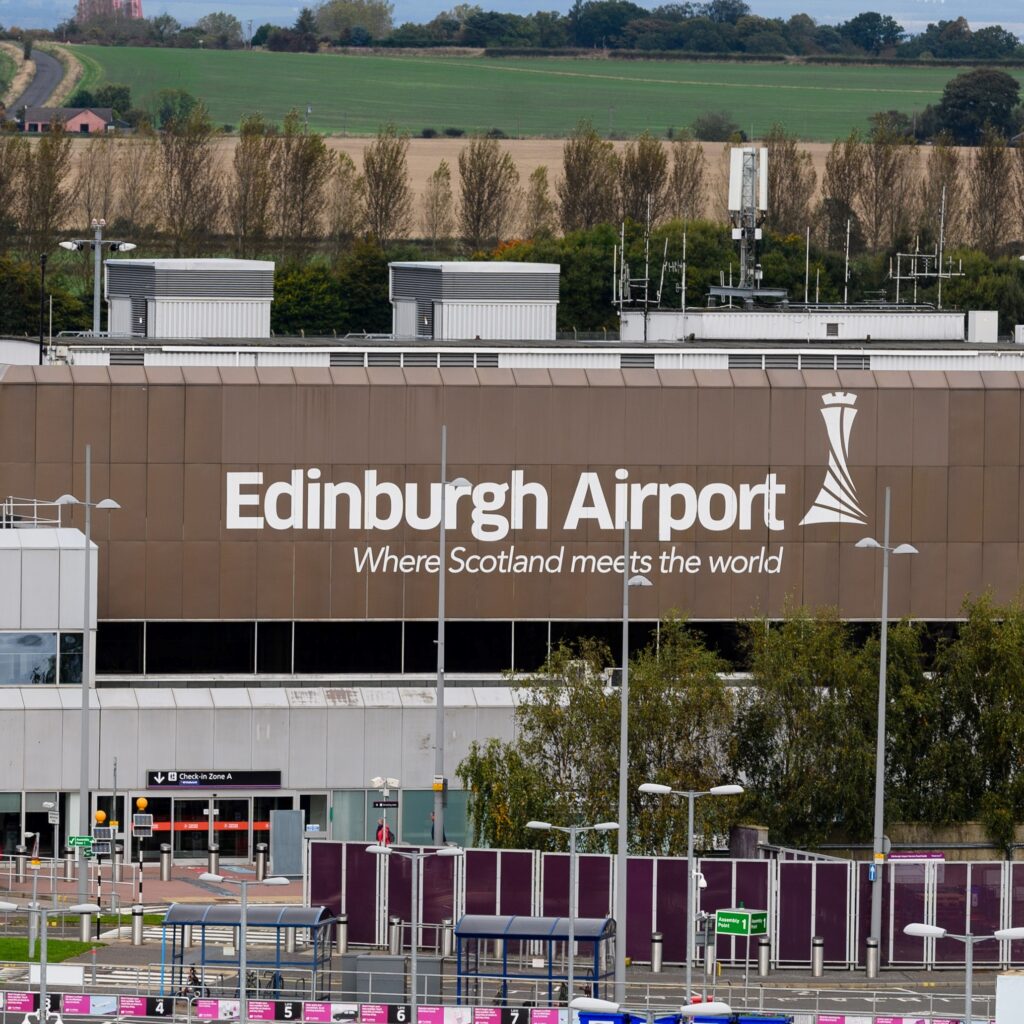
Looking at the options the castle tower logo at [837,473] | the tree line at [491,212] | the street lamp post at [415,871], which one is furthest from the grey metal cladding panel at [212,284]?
the tree line at [491,212]

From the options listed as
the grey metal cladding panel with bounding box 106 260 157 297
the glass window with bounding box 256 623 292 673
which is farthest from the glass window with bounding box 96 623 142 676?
the grey metal cladding panel with bounding box 106 260 157 297

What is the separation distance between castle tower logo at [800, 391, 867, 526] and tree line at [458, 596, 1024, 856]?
12732 mm

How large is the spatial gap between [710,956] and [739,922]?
143 centimetres

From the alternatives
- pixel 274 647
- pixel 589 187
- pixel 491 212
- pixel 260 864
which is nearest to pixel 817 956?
pixel 260 864

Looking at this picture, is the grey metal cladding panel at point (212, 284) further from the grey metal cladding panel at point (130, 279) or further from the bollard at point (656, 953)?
the bollard at point (656, 953)

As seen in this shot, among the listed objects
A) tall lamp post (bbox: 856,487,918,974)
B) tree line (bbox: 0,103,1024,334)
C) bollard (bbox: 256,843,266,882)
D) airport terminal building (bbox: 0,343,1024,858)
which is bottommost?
bollard (bbox: 256,843,266,882)

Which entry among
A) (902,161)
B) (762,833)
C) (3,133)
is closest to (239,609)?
(762,833)

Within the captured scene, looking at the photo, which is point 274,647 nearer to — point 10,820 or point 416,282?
point 10,820

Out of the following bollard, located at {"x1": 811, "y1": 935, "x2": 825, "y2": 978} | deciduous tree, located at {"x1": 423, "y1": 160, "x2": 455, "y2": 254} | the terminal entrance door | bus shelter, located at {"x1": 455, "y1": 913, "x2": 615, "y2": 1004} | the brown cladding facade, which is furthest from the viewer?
deciduous tree, located at {"x1": 423, "y1": 160, "x2": 455, "y2": 254}

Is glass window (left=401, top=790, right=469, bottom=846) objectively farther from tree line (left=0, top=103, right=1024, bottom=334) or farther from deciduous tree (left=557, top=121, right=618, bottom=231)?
deciduous tree (left=557, top=121, right=618, bottom=231)

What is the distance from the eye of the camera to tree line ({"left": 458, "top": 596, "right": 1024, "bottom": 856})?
220 feet

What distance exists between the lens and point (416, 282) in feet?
302

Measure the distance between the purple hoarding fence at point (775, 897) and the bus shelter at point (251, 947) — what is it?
3.13 meters

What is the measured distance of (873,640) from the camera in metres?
71.4
